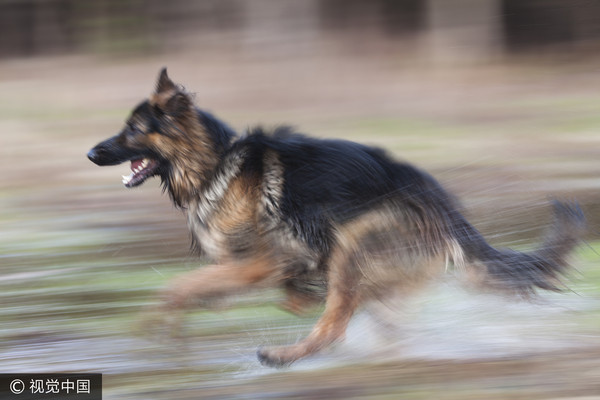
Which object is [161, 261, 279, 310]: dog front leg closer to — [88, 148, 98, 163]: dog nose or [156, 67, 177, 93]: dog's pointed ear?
[88, 148, 98, 163]: dog nose

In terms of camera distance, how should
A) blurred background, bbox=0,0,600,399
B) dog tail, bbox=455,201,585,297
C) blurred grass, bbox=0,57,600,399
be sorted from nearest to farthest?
1. blurred grass, bbox=0,57,600,399
2. blurred background, bbox=0,0,600,399
3. dog tail, bbox=455,201,585,297

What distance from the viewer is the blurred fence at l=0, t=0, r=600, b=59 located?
45.6ft

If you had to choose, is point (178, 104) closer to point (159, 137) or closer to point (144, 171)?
point (159, 137)

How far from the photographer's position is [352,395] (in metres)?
4.01

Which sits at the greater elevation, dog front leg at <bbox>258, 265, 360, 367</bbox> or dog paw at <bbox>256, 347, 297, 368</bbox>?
dog front leg at <bbox>258, 265, 360, 367</bbox>

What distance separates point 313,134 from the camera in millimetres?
10594

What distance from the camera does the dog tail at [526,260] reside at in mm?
4520

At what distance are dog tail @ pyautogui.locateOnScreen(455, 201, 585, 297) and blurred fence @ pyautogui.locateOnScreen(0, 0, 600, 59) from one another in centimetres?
938

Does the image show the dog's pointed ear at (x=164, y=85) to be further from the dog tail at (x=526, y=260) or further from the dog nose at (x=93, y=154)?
the dog tail at (x=526, y=260)

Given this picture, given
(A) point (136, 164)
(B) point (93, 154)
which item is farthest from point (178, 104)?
(B) point (93, 154)

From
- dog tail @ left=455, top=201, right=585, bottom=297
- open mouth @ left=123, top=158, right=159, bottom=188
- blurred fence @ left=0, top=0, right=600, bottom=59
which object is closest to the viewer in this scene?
dog tail @ left=455, top=201, right=585, bottom=297

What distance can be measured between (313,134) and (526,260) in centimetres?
617

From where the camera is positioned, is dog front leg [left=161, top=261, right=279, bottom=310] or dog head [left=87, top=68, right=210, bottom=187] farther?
dog head [left=87, top=68, right=210, bottom=187]

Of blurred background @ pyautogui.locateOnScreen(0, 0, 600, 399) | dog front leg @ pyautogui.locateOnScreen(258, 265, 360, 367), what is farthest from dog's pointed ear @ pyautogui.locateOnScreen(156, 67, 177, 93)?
dog front leg @ pyautogui.locateOnScreen(258, 265, 360, 367)
